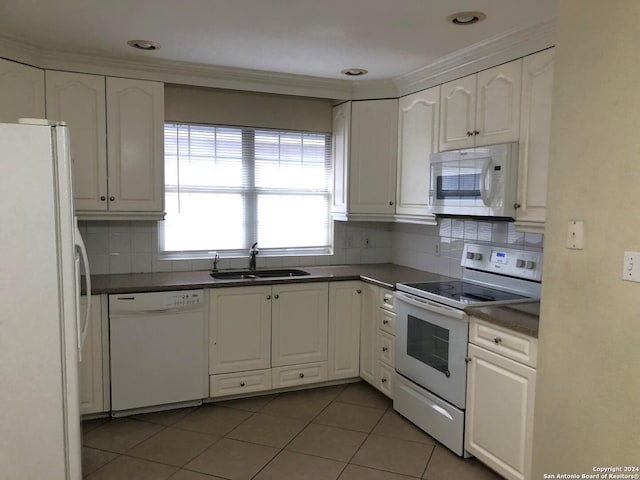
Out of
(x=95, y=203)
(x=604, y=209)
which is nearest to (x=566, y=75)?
(x=604, y=209)

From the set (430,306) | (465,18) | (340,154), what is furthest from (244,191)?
(465,18)

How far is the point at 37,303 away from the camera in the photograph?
192cm

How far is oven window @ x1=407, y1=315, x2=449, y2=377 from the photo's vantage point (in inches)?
112

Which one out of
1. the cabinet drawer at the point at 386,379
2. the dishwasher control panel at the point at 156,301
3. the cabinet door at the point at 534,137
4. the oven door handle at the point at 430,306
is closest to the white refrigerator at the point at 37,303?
the dishwasher control panel at the point at 156,301

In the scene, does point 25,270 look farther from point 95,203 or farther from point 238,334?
point 238,334

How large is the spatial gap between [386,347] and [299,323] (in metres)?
0.63

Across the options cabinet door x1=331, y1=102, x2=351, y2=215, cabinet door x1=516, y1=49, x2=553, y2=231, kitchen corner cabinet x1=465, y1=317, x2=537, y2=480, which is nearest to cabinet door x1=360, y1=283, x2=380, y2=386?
cabinet door x1=331, y1=102, x2=351, y2=215

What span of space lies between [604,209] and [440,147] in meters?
1.58

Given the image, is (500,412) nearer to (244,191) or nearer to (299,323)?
(299,323)

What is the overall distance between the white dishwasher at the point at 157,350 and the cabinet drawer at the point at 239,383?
8 cm

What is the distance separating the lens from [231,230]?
4.04 metres

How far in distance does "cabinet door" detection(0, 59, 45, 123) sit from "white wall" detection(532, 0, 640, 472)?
289 centimetres

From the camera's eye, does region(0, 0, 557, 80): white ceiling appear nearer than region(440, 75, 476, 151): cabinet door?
Yes

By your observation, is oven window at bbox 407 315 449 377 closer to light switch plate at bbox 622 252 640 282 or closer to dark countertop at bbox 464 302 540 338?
dark countertop at bbox 464 302 540 338
